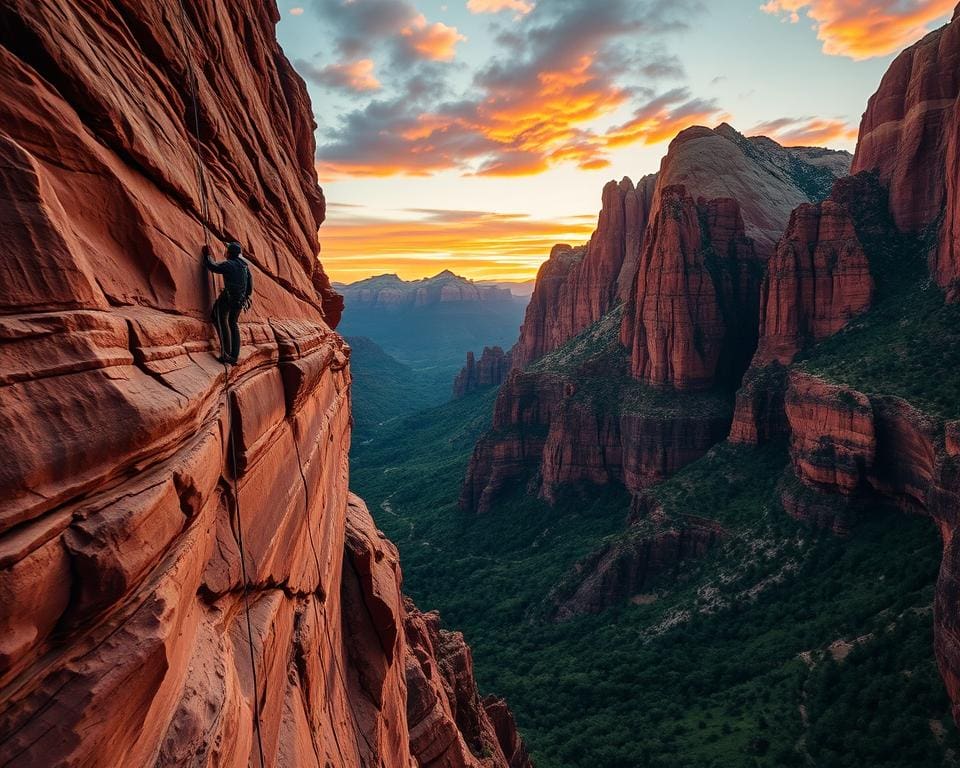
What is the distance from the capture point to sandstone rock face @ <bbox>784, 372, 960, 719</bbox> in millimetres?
31453

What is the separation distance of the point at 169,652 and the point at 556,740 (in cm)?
3836

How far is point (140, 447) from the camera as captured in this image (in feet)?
19.0

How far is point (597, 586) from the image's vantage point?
55406 millimetres

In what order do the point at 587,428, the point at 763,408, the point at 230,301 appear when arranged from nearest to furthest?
the point at 230,301, the point at 763,408, the point at 587,428

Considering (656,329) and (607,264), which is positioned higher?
(607,264)

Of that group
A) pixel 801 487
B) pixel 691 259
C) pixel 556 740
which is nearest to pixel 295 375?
pixel 556 740

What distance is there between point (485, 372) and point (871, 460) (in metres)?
127

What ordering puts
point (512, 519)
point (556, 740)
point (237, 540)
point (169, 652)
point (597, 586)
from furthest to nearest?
point (512, 519)
point (597, 586)
point (556, 740)
point (237, 540)
point (169, 652)

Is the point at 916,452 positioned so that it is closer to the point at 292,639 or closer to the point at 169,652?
the point at 292,639

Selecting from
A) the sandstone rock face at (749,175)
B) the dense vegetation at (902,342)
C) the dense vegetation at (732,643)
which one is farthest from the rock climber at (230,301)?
the sandstone rock face at (749,175)

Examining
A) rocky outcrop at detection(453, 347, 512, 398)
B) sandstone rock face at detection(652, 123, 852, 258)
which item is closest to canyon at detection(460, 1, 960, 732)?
sandstone rock face at detection(652, 123, 852, 258)

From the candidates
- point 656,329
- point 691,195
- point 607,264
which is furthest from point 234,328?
point 607,264

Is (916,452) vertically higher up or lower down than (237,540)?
lower down

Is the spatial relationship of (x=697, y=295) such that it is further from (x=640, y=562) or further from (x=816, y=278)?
(x=640, y=562)
